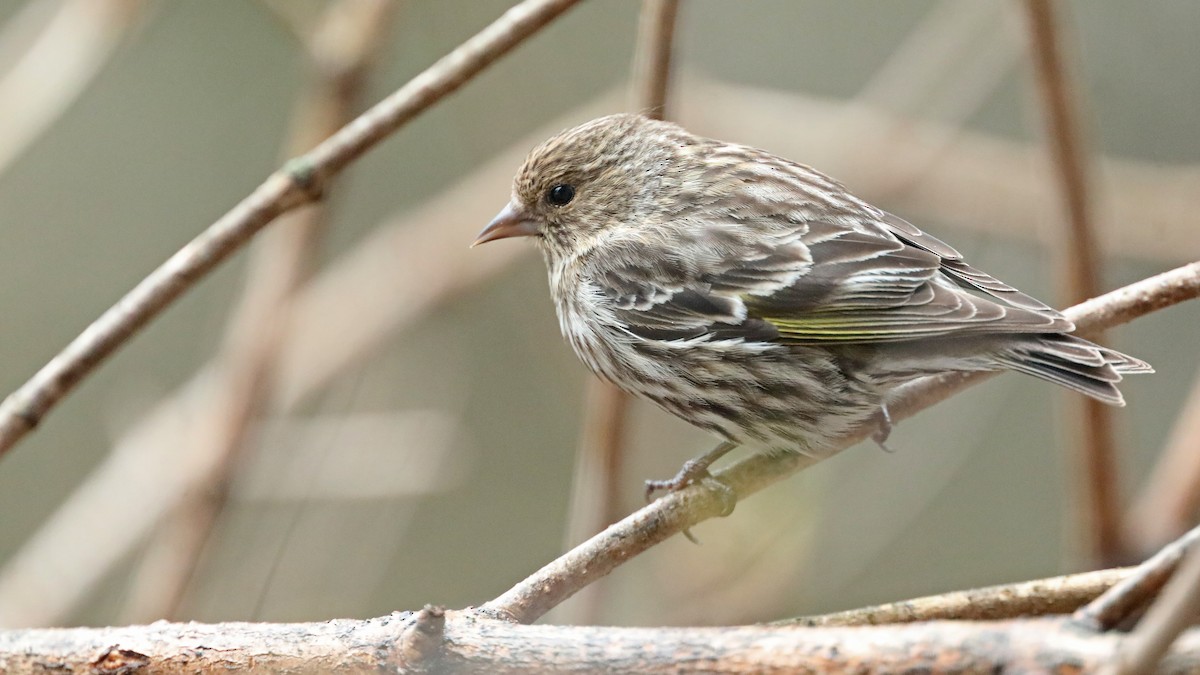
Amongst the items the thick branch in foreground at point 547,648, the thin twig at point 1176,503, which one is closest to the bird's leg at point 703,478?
the thick branch in foreground at point 547,648

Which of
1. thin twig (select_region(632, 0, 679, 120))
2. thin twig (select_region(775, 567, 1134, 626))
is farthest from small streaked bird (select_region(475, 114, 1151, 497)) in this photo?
thin twig (select_region(775, 567, 1134, 626))

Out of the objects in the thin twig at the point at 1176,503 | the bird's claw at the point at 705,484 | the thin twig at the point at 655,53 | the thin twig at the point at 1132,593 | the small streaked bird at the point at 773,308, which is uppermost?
the thin twig at the point at 655,53

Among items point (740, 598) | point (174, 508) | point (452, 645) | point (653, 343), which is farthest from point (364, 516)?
point (452, 645)

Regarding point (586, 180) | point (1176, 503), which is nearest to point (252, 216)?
point (586, 180)

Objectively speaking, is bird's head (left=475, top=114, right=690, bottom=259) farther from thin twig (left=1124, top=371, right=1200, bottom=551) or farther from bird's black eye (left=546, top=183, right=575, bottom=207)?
thin twig (left=1124, top=371, right=1200, bottom=551)

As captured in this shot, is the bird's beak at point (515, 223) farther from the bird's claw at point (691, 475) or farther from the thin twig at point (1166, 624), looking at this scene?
the thin twig at point (1166, 624)

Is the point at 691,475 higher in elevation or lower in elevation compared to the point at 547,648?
higher

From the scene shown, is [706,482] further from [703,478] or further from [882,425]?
[882,425]
